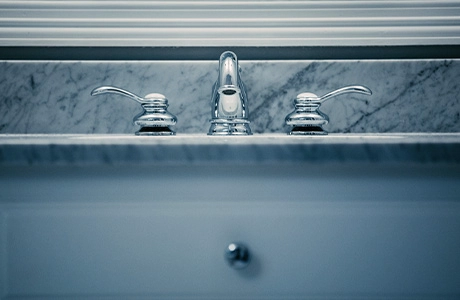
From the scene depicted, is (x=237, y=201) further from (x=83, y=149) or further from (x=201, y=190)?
(x=83, y=149)

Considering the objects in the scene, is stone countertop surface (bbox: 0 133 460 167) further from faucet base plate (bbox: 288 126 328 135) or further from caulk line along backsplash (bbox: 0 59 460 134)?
caulk line along backsplash (bbox: 0 59 460 134)

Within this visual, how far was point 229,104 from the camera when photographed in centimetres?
80

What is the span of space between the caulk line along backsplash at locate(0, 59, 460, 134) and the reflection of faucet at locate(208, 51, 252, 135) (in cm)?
12

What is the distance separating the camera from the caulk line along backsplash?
0.92 meters

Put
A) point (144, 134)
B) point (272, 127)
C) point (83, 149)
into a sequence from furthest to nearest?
point (272, 127) → point (144, 134) → point (83, 149)

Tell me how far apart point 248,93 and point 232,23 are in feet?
0.54

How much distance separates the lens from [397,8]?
0.94m

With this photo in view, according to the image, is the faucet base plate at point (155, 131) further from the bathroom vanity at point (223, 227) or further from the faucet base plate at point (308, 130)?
the bathroom vanity at point (223, 227)

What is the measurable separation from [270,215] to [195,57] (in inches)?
24.6

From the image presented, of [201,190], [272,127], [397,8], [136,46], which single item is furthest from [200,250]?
[397,8]

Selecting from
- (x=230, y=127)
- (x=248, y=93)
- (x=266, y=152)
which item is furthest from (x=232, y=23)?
(x=266, y=152)

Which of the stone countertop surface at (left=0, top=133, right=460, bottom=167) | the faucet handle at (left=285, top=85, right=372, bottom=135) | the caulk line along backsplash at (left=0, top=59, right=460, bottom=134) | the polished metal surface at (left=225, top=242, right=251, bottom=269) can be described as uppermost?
the caulk line along backsplash at (left=0, top=59, right=460, bottom=134)

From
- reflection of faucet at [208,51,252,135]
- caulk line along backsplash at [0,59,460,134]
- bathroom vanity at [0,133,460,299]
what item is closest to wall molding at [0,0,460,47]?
caulk line along backsplash at [0,59,460,134]

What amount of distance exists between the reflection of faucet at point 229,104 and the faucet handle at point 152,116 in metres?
0.09
